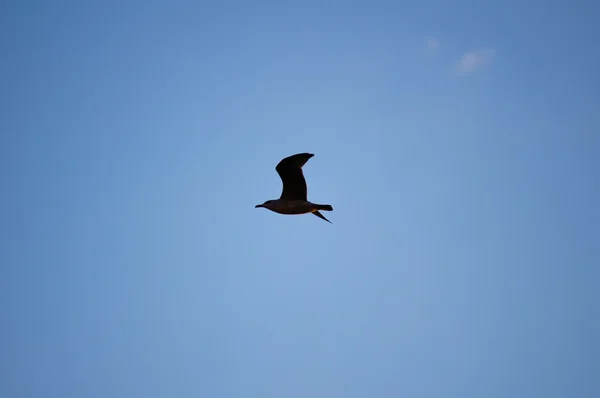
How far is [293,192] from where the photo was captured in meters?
18.2

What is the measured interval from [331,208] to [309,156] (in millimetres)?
1977

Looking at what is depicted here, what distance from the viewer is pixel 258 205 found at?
60.7 ft

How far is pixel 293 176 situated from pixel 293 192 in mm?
699

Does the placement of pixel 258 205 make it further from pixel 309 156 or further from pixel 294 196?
pixel 309 156

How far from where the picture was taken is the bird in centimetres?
1738

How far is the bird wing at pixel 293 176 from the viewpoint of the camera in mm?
17250

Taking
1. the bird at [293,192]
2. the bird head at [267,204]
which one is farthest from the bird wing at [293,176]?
the bird head at [267,204]

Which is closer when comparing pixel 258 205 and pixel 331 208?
pixel 331 208

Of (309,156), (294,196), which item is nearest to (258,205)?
(294,196)

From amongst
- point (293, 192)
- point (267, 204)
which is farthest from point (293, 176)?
point (267, 204)

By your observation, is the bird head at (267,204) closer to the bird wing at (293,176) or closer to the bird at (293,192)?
the bird at (293,192)

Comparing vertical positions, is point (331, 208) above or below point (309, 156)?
below

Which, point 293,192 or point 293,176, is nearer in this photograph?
point 293,176

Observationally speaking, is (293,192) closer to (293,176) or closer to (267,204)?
(293,176)
